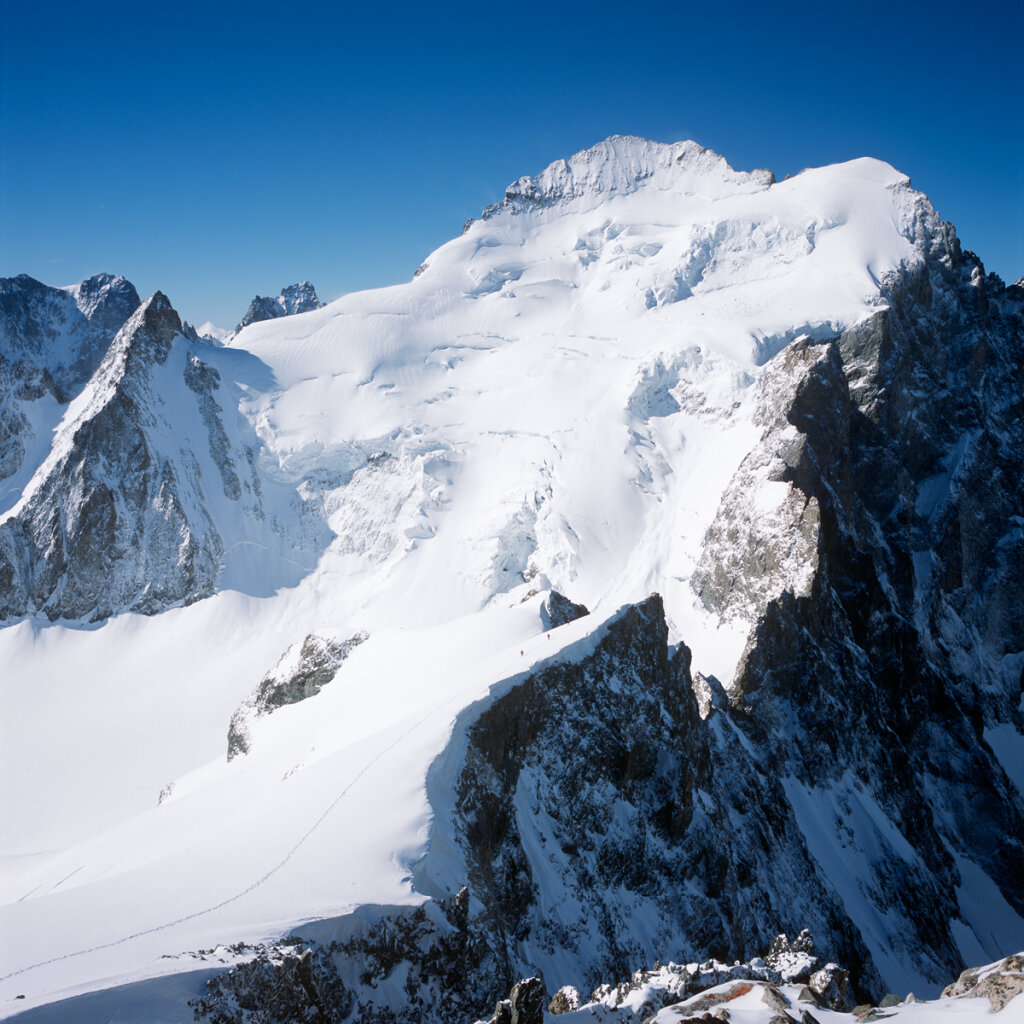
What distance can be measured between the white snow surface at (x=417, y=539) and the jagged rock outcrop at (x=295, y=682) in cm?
201

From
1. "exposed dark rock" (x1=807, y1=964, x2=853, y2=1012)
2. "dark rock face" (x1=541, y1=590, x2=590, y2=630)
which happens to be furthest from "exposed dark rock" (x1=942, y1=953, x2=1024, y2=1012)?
"dark rock face" (x1=541, y1=590, x2=590, y2=630)

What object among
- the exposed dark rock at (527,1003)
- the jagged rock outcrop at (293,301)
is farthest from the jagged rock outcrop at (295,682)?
the jagged rock outcrop at (293,301)

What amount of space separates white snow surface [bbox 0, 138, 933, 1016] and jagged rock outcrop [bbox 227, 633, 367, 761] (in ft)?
6.58

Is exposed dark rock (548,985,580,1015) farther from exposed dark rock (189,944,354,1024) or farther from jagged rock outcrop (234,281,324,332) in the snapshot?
jagged rock outcrop (234,281,324,332)

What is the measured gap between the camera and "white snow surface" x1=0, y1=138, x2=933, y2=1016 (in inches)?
1014

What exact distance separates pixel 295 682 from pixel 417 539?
4369 cm

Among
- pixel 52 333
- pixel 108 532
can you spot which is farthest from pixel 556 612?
pixel 52 333

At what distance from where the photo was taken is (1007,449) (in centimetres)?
11744

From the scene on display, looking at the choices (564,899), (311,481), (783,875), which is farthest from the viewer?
(311,481)

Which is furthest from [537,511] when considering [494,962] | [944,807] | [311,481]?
[494,962]

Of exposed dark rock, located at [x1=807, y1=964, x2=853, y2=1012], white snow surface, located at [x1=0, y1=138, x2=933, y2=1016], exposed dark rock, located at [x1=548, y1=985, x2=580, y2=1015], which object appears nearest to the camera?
exposed dark rock, located at [x1=807, y1=964, x2=853, y2=1012]

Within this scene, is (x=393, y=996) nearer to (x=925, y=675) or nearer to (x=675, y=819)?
(x=675, y=819)

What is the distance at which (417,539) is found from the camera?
3772 inches

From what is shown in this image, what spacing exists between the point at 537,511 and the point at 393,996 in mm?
73484
